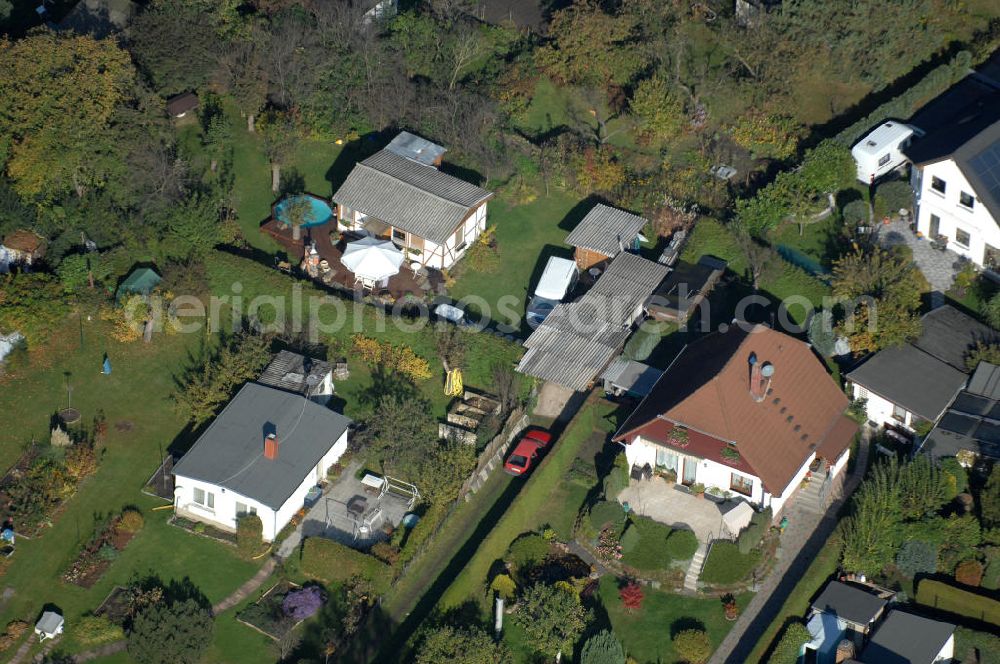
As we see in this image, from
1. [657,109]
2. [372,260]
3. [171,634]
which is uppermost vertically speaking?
[657,109]

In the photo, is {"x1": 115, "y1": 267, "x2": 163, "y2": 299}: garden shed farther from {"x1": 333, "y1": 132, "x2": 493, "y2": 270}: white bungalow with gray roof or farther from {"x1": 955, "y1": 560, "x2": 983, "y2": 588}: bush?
{"x1": 955, "y1": 560, "x2": 983, "y2": 588}: bush

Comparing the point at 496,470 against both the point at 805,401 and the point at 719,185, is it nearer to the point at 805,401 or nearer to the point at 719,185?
the point at 805,401

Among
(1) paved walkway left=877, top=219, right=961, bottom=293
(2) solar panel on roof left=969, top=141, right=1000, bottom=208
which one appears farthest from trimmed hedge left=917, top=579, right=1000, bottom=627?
(2) solar panel on roof left=969, top=141, right=1000, bottom=208

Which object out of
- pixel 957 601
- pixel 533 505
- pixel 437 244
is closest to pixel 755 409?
pixel 533 505

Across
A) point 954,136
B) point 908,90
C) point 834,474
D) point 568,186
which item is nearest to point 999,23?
point 908,90

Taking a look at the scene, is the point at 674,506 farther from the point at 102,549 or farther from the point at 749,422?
the point at 102,549

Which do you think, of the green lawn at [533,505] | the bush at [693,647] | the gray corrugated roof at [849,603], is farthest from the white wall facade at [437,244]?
the gray corrugated roof at [849,603]

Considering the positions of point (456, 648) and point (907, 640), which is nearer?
point (456, 648)
